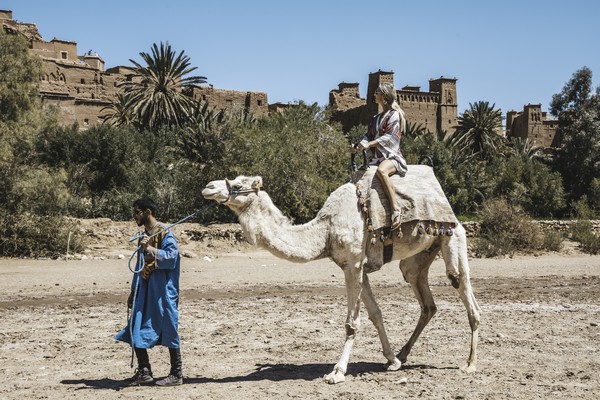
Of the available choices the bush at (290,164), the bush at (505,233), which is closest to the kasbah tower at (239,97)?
the bush at (290,164)

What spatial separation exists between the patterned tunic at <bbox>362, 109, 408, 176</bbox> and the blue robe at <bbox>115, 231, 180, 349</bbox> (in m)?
2.43

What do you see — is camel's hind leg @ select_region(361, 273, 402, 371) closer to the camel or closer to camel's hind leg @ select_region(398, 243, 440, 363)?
the camel

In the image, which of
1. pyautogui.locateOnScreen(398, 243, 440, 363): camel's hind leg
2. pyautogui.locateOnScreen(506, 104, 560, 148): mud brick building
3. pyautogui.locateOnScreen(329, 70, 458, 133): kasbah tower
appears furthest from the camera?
pyautogui.locateOnScreen(506, 104, 560, 148): mud brick building

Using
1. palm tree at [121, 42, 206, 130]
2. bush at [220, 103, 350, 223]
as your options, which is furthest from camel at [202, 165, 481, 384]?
palm tree at [121, 42, 206, 130]

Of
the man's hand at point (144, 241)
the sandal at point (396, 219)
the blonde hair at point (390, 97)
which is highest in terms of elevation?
the blonde hair at point (390, 97)

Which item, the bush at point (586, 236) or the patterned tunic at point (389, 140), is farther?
the bush at point (586, 236)

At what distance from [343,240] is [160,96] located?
45054mm

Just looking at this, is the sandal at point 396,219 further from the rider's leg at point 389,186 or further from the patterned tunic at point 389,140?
the patterned tunic at point 389,140

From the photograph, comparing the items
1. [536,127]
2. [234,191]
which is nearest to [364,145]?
[234,191]

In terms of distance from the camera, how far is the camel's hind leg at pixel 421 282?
8.33m

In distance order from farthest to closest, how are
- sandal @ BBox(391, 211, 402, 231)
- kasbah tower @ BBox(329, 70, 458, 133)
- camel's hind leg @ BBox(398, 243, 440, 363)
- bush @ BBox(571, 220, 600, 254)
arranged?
1. kasbah tower @ BBox(329, 70, 458, 133)
2. bush @ BBox(571, 220, 600, 254)
3. camel's hind leg @ BBox(398, 243, 440, 363)
4. sandal @ BBox(391, 211, 402, 231)

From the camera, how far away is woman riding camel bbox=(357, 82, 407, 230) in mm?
7594

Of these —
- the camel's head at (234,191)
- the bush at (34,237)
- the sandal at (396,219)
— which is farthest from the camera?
the bush at (34,237)

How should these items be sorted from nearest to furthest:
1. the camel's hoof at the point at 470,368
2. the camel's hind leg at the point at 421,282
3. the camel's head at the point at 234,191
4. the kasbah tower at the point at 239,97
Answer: the camel's head at the point at 234,191
the camel's hoof at the point at 470,368
the camel's hind leg at the point at 421,282
the kasbah tower at the point at 239,97
